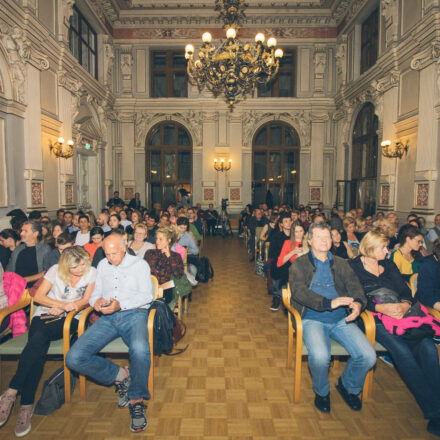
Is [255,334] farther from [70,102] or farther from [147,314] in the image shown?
[70,102]

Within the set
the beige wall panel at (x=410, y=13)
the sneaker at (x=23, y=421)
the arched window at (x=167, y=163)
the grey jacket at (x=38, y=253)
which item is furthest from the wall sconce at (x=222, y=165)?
the sneaker at (x=23, y=421)

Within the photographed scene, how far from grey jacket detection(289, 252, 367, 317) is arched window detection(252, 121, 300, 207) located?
38.0ft

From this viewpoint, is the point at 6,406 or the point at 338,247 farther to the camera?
the point at 338,247

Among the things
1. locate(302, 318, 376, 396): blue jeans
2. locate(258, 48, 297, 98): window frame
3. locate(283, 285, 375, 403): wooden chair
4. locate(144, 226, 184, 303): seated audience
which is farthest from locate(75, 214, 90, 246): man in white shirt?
locate(258, 48, 297, 98): window frame

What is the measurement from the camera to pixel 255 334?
420 cm

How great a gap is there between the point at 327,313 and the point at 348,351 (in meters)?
0.36

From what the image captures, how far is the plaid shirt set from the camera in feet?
12.2

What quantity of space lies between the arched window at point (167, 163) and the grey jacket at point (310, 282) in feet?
39.7

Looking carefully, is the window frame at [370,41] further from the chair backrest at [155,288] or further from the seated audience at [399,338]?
the chair backrest at [155,288]

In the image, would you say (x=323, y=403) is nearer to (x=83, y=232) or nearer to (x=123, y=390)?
(x=123, y=390)

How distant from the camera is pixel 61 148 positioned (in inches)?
345

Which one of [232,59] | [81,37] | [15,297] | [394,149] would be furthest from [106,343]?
[81,37]

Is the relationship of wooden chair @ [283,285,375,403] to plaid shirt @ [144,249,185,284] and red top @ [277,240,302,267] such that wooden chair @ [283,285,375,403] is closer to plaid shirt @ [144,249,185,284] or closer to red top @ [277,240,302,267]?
plaid shirt @ [144,249,185,284]

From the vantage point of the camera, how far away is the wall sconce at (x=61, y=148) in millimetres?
8641
